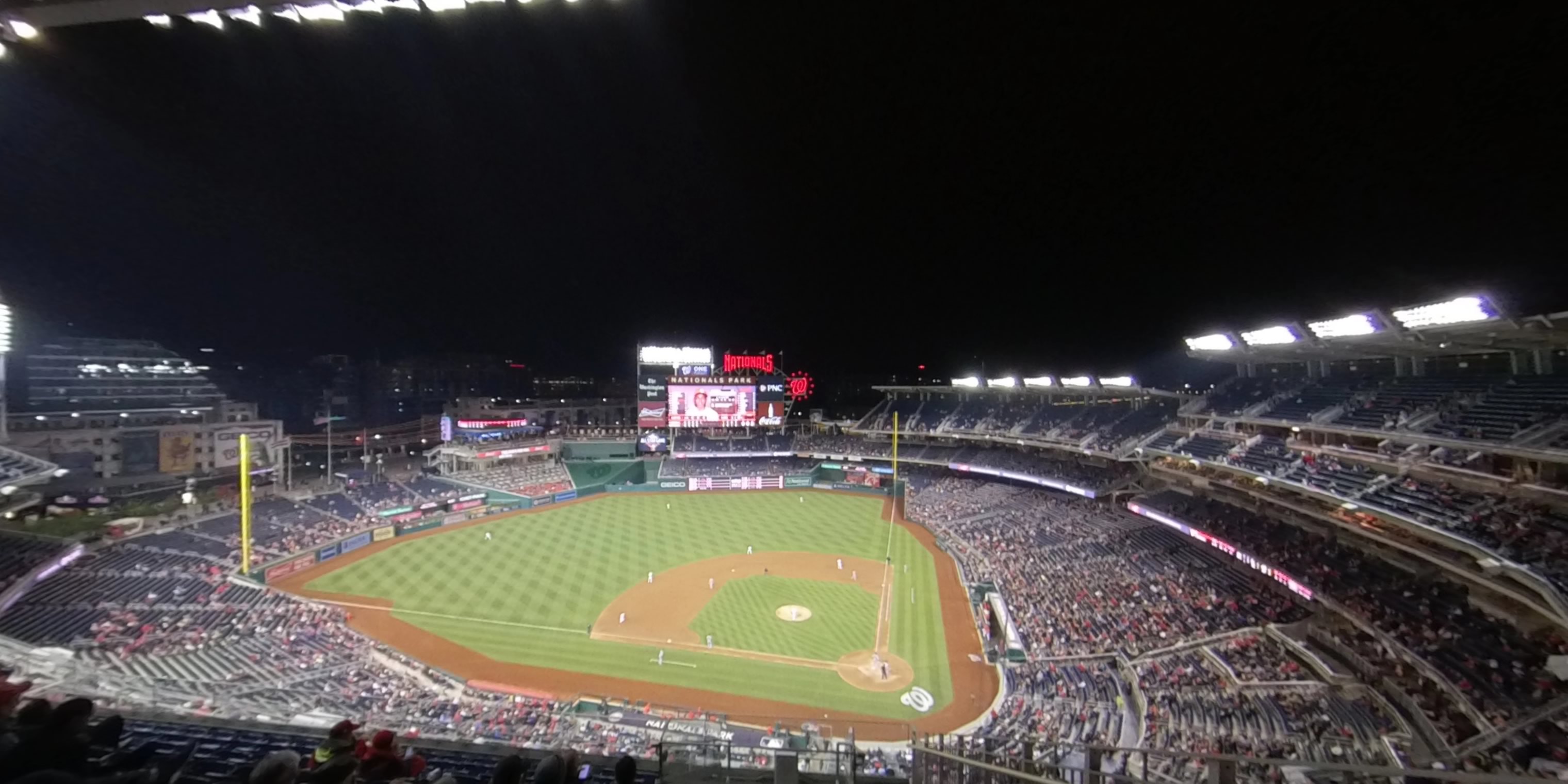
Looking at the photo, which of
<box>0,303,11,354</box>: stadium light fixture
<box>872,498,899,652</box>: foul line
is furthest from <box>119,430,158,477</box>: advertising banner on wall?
<box>872,498,899,652</box>: foul line

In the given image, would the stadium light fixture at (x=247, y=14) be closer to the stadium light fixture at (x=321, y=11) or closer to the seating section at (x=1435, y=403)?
the stadium light fixture at (x=321, y=11)

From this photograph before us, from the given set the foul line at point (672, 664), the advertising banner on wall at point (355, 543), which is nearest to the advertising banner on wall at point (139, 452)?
the advertising banner on wall at point (355, 543)

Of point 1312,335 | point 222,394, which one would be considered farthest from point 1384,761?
point 222,394

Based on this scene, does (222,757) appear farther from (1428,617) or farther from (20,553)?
(20,553)

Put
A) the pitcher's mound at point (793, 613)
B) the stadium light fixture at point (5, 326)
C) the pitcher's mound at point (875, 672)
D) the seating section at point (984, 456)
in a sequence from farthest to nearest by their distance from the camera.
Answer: the seating section at point (984, 456) < the pitcher's mound at point (793, 613) < the stadium light fixture at point (5, 326) < the pitcher's mound at point (875, 672)

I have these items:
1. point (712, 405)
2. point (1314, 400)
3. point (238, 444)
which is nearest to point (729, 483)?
point (712, 405)

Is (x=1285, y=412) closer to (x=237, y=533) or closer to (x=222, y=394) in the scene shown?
(x=237, y=533)
